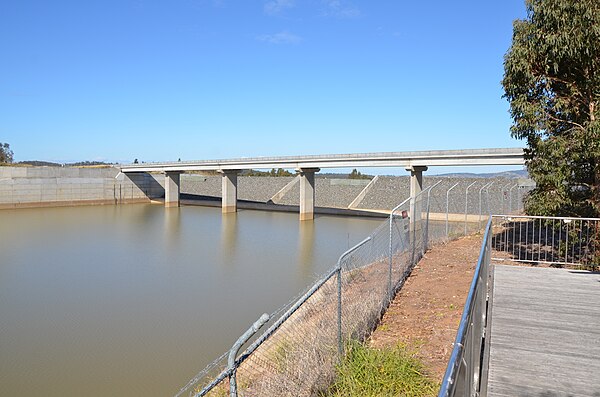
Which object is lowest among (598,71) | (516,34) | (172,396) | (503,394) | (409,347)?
(172,396)

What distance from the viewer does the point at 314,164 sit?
1702 inches

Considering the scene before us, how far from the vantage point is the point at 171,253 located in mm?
23812

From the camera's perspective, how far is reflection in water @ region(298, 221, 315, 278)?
776 inches

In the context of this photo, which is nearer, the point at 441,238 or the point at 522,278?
the point at 522,278

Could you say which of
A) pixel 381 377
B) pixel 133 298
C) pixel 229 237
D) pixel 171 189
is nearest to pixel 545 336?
pixel 381 377

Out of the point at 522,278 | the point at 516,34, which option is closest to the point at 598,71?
the point at 516,34

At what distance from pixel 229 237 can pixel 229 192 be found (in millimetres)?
19830

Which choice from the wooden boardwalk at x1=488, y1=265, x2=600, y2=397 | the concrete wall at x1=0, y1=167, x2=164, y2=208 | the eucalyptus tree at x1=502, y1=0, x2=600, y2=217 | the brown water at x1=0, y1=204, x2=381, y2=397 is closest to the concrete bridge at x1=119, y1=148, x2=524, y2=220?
the concrete wall at x1=0, y1=167, x2=164, y2=208

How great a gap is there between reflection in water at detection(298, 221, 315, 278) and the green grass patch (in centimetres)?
1207

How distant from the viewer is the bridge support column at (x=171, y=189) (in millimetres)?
56844

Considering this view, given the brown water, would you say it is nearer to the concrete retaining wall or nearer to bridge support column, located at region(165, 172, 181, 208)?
the concrete retaining wall

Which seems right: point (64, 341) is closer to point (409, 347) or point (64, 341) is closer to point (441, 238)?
point (409, 347)

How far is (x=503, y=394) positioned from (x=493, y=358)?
822 millimetres

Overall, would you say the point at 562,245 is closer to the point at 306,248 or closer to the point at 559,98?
the point at 559,98
